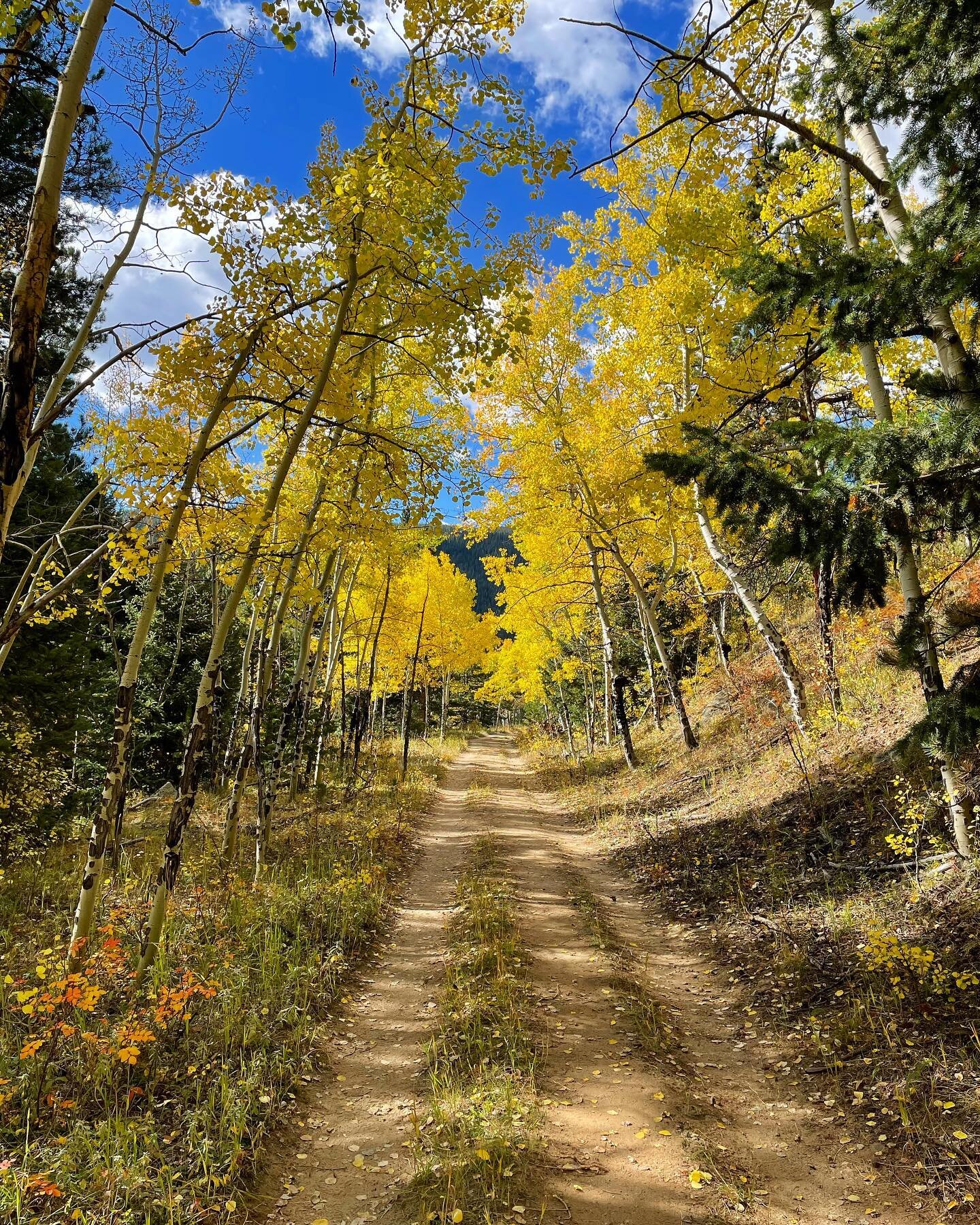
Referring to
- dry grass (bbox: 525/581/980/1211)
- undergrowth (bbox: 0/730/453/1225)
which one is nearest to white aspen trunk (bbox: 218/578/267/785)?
undergrowth (bbox: 0/730/453/1225)

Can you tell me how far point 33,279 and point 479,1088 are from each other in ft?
16.4

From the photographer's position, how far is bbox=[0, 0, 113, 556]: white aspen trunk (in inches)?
101

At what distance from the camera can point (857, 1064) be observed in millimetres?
3797

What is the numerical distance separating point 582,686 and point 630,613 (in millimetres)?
5803

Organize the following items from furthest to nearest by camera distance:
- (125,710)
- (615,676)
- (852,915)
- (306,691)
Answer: (615,676), (306,691), (852,915), (125,710)

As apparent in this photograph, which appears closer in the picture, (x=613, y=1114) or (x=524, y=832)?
(x=613, y=1114)

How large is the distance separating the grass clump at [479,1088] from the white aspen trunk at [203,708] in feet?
8.11

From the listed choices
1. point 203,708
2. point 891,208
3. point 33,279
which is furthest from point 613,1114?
point 891,208

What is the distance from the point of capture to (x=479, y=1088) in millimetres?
3803

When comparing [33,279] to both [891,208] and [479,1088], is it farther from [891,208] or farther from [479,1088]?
[891,208]

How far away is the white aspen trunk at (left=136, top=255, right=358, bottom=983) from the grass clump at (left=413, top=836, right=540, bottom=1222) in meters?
2.47

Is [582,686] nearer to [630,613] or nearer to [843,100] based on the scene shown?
[630,613]

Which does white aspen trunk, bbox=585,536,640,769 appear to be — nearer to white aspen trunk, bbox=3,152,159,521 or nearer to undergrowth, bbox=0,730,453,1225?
undergrowth, bbox=0,730,453,1225

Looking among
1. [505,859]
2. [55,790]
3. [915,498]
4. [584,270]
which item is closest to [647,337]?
[584,270]
